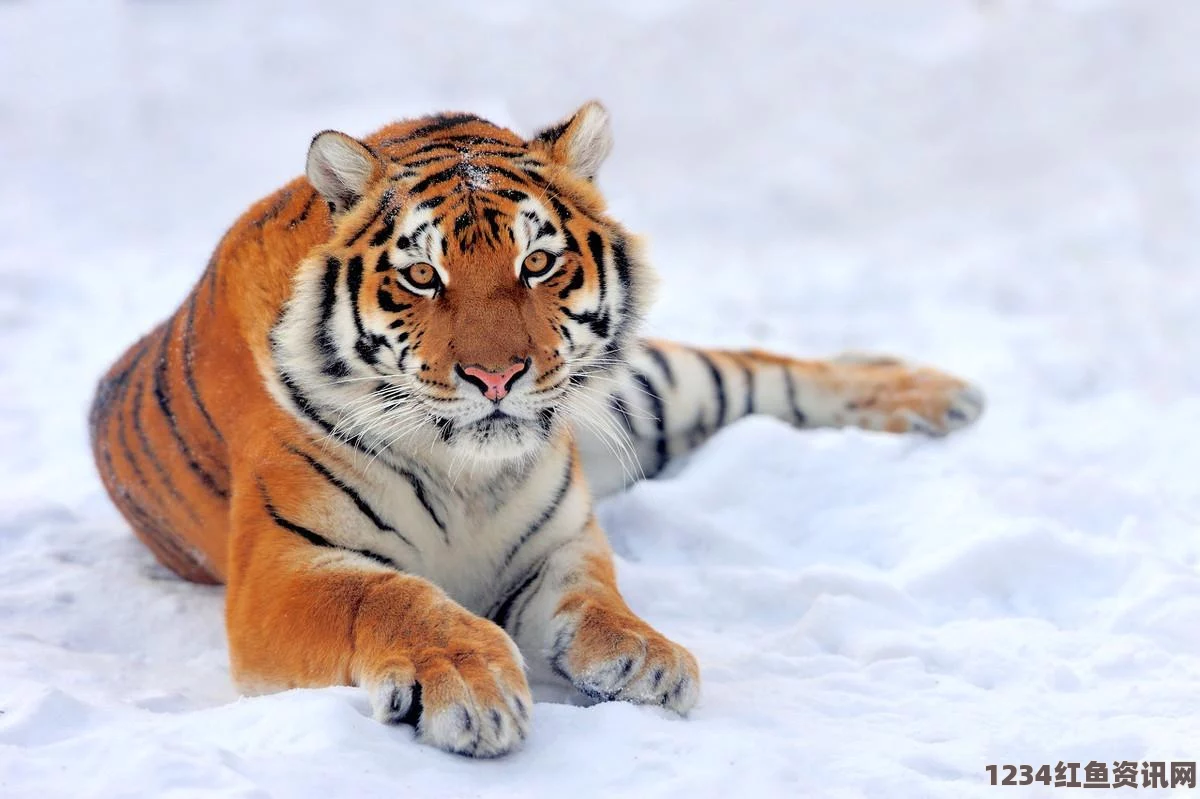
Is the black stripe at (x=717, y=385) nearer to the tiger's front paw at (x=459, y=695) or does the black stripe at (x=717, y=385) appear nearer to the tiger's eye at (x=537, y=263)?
the tiger's eye at (x=537, y=263)

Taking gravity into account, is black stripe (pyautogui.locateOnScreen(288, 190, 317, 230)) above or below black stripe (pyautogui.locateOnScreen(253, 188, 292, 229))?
below

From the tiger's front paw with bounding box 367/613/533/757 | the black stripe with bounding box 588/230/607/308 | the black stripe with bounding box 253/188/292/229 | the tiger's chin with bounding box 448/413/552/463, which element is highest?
the black stripe with bounding box 253/188/292/229

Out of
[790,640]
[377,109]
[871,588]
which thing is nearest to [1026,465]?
[871,588]

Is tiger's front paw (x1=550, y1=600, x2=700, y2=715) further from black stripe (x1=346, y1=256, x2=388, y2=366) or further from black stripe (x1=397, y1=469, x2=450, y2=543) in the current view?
black stripe (x1=346, y1=256, x2=388, y2=366)

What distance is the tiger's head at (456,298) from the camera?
1907 mm

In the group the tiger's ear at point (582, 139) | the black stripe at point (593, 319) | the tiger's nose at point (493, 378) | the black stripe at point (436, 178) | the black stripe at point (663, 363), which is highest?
the black stripe at point (663, 363)

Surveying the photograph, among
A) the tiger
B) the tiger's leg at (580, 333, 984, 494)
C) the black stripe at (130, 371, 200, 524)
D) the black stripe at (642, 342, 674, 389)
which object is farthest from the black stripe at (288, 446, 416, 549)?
the black stripe at (642, 342, 674, 389)

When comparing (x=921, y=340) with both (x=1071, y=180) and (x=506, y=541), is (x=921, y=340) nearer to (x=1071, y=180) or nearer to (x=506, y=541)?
(x=1071, y=180)

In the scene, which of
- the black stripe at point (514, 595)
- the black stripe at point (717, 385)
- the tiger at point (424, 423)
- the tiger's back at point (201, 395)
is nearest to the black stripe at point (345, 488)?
the tiger at point (424, 423)

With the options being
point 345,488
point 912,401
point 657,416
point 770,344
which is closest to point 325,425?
point 345,488

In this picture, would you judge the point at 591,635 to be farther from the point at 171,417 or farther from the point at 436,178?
the point at 171,417

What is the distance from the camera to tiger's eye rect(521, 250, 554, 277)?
1.98 meters

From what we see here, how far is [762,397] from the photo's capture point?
3.38 m

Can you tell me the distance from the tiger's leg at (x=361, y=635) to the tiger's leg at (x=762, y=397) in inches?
48.8
